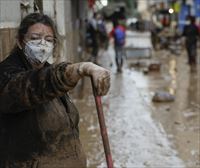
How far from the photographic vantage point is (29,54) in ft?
8.93

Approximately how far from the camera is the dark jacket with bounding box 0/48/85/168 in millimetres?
2438

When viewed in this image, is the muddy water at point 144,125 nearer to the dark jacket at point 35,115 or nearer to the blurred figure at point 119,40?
the blurred figure at point 119,40

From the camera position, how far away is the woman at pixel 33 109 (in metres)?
2.46

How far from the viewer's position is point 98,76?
2.29m

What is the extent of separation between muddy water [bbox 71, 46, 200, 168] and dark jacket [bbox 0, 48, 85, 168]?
3.87 metres

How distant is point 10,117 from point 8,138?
113 millimetres

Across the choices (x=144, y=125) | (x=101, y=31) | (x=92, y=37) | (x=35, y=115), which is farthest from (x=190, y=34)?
(x=35, y=115)

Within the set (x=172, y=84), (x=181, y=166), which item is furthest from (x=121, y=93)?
(x=181, y=166)

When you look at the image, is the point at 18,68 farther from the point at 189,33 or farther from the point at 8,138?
the point at 189,33

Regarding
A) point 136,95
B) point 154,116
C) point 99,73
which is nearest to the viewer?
point 99,73

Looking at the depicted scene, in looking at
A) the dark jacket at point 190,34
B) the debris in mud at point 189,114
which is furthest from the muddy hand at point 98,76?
the dark jacket at point 190,34

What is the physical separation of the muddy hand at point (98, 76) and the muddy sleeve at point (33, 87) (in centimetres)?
10

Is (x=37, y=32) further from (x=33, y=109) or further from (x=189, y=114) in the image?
(x=189, y=114)

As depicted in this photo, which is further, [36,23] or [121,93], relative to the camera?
[121,93]
